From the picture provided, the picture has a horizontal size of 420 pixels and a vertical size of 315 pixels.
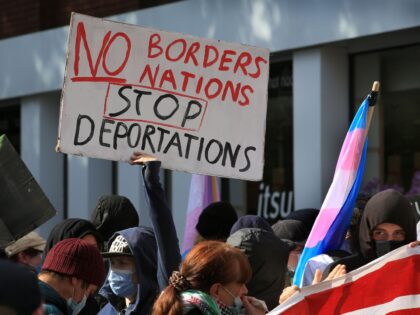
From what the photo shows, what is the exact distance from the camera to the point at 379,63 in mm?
10391

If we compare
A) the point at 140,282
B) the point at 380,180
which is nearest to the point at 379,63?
the point at 380,180

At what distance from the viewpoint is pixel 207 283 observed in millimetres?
3994

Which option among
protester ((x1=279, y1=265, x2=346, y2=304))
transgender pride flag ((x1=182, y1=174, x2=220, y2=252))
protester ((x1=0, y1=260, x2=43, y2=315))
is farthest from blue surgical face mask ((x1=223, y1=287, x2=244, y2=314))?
transgender pride flag ((x1=182, y1=174, x2=220, y2=252))

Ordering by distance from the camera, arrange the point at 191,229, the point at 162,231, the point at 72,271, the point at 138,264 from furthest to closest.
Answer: the point at 191,229 → the point at 138,264 → the point at 162,231 → the point at 72,271

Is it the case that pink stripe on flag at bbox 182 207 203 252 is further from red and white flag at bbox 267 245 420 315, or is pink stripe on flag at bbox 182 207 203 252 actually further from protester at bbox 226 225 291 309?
red and white flag at bbox 267 245 420 315

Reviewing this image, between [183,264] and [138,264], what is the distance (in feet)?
4.17

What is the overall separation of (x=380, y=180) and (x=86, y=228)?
453cm

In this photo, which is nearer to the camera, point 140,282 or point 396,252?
point 396,252

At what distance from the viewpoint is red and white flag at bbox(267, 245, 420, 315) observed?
456 centimetres

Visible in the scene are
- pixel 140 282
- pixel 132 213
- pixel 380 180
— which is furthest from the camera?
pixel 380 180

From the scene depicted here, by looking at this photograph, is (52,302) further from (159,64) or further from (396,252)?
(159,64)

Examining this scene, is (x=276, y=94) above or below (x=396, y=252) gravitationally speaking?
above

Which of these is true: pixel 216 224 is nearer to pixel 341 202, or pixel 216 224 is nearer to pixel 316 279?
pixel 341 202

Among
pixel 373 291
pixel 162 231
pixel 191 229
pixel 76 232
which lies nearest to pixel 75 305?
pixel 162 231
